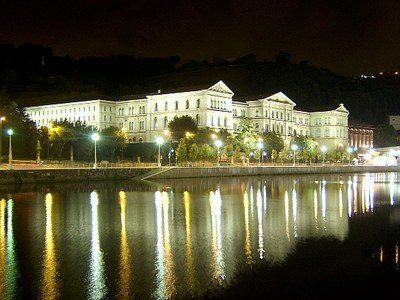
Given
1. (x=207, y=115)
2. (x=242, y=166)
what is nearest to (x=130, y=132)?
(x=207, y=115)

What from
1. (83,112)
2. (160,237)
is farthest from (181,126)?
(160,237)

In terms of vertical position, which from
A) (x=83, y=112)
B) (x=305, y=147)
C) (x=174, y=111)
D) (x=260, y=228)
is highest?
(x=83, y=112)

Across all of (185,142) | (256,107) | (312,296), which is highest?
(256,107)

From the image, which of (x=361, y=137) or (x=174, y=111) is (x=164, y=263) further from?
(x=361, y=137)

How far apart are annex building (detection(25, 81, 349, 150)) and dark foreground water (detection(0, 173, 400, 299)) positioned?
5940 centimetres

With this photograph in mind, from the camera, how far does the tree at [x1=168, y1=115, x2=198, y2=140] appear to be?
97562 mm

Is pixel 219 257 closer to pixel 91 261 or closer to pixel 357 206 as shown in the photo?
pixel 91 261

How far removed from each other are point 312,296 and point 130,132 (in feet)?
326

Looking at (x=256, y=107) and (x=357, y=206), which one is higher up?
(x=256, y=107)

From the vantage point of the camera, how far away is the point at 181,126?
98188mm

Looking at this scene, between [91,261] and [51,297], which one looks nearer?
[51,297]

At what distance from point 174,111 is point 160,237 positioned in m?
82.1

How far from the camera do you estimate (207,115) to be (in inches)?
4085

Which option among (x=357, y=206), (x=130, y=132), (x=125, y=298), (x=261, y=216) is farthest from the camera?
(x=130, y=132)
